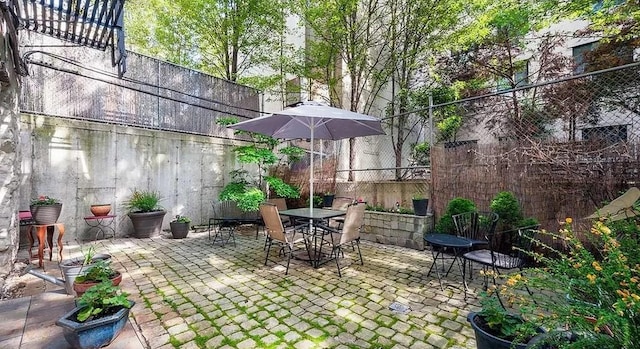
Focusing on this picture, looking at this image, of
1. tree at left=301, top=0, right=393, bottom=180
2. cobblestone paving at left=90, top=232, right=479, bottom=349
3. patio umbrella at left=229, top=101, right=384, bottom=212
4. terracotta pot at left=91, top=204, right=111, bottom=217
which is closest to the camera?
cobblestone paving at left=90, top=232, right=479, bottom=349

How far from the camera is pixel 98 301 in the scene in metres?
2.12

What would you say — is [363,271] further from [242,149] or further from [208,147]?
[208,147]

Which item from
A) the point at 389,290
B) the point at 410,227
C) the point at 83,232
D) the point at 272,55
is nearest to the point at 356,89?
the point at 272,55

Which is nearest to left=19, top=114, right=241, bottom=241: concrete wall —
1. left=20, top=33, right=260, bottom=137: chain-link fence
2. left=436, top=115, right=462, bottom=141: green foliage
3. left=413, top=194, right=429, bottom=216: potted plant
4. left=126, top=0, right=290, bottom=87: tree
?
left=20, top=33, right=260, bottom=137: chain-link fence

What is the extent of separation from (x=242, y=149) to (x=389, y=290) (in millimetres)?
4192

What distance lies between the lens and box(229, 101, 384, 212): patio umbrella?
4.31m

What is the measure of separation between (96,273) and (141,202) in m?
3.54

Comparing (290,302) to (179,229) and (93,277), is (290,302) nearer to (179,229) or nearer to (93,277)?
(93,277)

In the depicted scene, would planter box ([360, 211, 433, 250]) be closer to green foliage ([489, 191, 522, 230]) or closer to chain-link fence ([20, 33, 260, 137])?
green foliage ([489, 191, 522, 230])

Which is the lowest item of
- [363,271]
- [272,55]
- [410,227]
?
[363,271]

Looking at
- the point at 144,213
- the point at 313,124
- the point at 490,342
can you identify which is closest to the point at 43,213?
the point at 144,213

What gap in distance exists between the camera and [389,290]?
10.5 ft

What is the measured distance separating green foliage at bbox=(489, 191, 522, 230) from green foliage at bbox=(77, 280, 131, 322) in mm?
4497

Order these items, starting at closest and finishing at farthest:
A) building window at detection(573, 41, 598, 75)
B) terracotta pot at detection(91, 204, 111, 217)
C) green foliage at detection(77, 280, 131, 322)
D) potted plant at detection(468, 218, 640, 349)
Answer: potted plant at detection(468, 218, 640, 349) < green foliage at detection(77, 280, 131, 322) < terracotta pot at detection(91, 204, 111, 217) < building window at detection(573, 41, 598, 75)
